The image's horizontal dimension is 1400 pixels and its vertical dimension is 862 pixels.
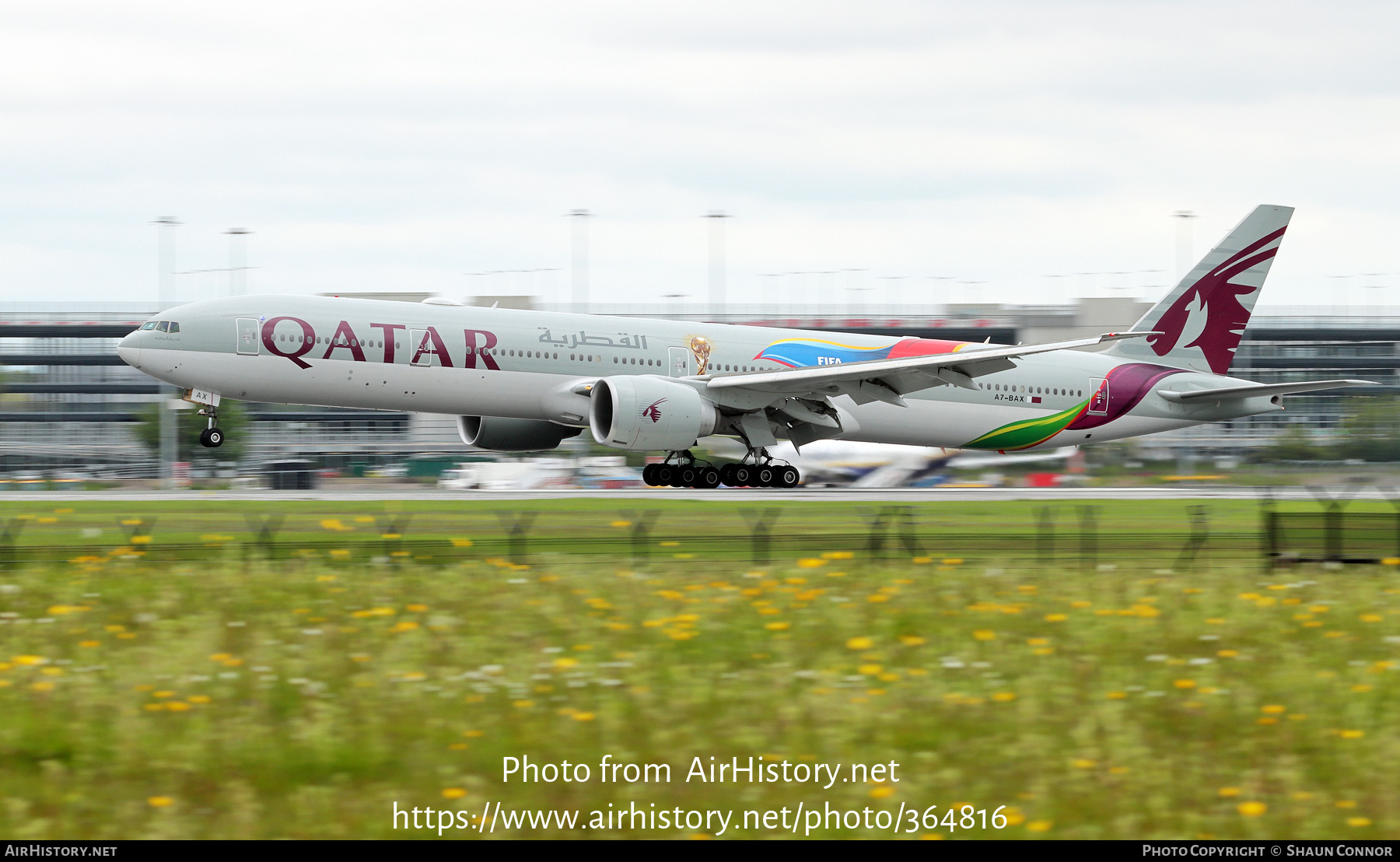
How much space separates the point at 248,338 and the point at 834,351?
13422 millimetres

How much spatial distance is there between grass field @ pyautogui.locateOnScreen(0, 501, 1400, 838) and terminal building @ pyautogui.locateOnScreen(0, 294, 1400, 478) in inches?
2236

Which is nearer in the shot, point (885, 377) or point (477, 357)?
point (885, 377)

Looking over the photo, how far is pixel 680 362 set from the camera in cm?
2897

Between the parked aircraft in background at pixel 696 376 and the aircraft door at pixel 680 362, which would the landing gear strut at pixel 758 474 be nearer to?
the parked aircraft in background at pixel 696 376

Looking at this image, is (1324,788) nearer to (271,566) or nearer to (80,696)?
(80,696)

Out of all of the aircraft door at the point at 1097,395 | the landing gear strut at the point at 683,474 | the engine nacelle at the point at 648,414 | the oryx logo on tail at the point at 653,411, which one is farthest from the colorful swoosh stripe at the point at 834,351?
the oryx logo on tail at the point at 653,411

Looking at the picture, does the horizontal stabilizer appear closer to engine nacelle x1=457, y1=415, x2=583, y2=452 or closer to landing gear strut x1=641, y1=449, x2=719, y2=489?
landing gear strut x1=641, y1=449, x2=719, y2=489

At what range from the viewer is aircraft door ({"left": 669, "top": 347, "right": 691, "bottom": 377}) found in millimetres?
28875

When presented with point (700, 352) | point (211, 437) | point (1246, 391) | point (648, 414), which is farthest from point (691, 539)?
point (1246, 391)

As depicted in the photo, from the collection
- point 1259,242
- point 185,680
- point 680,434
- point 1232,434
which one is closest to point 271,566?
point 185,680

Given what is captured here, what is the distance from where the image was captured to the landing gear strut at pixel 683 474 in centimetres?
2833

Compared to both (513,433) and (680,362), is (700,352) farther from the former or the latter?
(513,433)

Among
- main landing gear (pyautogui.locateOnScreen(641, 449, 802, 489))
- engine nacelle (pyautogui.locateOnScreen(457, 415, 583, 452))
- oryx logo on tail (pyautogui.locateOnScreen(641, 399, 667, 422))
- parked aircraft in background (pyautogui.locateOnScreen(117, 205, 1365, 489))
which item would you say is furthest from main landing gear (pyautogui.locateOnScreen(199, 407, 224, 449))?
main landing gear (pyautogui.locateOnScreen(641, 449, 802, 489))

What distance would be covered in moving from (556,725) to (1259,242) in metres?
31.4
